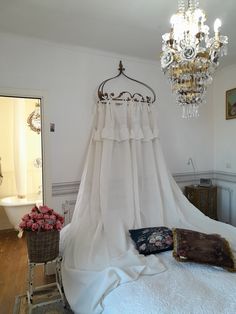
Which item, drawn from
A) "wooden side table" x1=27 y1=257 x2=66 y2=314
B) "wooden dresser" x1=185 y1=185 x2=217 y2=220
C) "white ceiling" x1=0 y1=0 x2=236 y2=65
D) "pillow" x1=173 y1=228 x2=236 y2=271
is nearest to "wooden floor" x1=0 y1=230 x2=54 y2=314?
"wooden side table" x1=27 y1=257 x2=66 y2=314

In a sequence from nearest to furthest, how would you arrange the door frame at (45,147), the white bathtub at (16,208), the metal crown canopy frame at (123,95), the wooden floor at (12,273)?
the wooden floor at (12,273) → the door frame at (45,147) → the metal crown canopy frame at (123,95) → the white bathtub at (16,208)

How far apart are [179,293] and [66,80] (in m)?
2.25

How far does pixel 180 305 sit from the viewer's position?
50.5 inches

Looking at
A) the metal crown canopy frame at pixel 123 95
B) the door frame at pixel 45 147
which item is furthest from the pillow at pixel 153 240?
the metal crown canopy frame at pixel 123 95

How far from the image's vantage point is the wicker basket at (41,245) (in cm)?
183

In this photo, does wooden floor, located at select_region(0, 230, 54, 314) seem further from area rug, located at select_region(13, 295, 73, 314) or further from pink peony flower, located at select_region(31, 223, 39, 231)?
pink peony flower, located at select_region(31, 223, 39, 231)

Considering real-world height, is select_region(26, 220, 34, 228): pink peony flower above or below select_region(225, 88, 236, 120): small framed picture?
below

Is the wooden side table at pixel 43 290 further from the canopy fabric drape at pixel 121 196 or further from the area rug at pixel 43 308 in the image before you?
the canopy fabric drape at pixel 121 196

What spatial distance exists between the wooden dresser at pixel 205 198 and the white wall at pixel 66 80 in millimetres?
828

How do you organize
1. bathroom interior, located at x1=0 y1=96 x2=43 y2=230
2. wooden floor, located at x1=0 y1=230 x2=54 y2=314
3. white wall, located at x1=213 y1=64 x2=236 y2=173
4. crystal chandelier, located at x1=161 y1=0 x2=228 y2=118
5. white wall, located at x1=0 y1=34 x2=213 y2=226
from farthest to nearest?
bathroom interior, located at x1=0 y1=96 x2=43 y2=230, white wall, located at x1=213 y1=64 x2=236 y2=173, white wall, located at x1=0 y1=34 x2=213 y2=226, wooden floor, located at x1=0 y1=230 x2=54 y2=314, crystal chandelier, located at x1=161 y1=0 x2=228 y2=118

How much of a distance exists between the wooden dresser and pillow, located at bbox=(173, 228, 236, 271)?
1.36 m

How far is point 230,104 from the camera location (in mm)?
3311

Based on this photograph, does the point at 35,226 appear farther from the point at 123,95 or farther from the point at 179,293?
the point at 123,95

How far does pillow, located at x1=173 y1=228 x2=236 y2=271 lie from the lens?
168 centimetres
